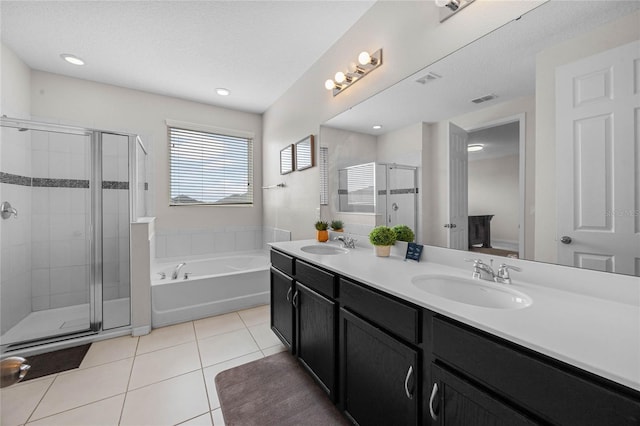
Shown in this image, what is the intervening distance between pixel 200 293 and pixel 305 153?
1.80 meters

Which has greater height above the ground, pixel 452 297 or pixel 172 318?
pixel 452 297

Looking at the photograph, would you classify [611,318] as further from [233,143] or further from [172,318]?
[233,143]

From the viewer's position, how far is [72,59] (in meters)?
2.45

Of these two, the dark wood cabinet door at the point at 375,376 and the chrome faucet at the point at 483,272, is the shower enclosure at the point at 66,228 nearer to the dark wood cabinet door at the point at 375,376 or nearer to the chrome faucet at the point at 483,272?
the dark wood cabinet door at the point at 375,376

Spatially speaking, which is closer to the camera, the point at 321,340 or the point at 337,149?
the point at 321,340

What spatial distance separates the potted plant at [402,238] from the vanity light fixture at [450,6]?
118 centimetres

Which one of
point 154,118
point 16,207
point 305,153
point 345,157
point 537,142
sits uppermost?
point 154,118

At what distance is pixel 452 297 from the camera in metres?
1.15

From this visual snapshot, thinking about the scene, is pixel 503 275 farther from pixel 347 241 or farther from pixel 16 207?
pixel 16 207

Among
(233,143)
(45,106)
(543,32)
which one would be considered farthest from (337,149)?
(45,106)

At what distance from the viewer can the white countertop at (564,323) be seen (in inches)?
20.9

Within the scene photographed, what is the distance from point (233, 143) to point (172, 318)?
2.44 metres

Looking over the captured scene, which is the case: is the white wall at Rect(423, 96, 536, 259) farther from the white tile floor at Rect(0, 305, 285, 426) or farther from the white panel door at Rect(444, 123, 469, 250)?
the white tile floor at Rect(0, 305, 285, 426)

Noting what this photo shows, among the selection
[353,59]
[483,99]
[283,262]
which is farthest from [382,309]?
[353,59]
